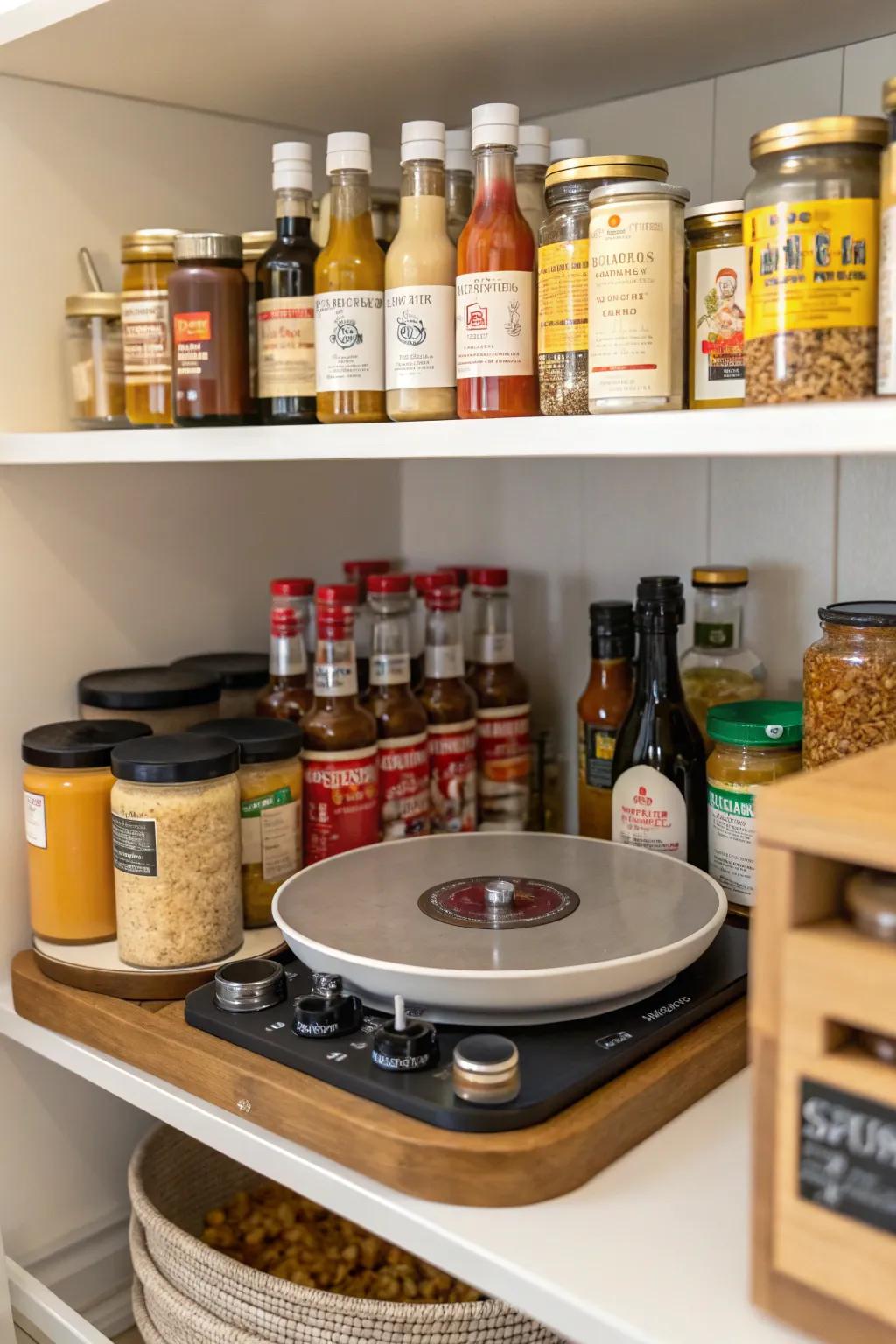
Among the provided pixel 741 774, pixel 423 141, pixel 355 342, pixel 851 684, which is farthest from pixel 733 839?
pixel 423 141

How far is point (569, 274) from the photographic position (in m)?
0.92

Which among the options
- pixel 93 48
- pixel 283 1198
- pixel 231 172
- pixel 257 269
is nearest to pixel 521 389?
pixel 257 269

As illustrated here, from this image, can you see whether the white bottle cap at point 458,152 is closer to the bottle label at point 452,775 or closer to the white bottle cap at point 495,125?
the white bottle cap at point 495,125

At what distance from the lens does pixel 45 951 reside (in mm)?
1193

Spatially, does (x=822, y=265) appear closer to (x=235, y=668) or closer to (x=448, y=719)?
(x=448, y=719)

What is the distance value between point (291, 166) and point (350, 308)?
0.57 feet

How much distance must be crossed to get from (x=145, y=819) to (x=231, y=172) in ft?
2.48

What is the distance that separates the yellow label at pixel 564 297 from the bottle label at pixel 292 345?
0.82 feet

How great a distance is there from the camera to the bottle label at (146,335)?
1195 millimetres

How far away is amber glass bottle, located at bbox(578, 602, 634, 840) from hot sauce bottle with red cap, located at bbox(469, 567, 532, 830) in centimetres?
10

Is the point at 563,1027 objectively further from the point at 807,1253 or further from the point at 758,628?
the point at 758,628

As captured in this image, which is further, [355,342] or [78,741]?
[78,741]

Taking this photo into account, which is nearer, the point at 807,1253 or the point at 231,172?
the point at 807,1253

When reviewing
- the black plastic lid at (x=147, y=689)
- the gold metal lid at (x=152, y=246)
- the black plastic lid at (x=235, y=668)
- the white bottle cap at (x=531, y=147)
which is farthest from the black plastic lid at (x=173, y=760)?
the white bottle cap at (x=531, y=147)
